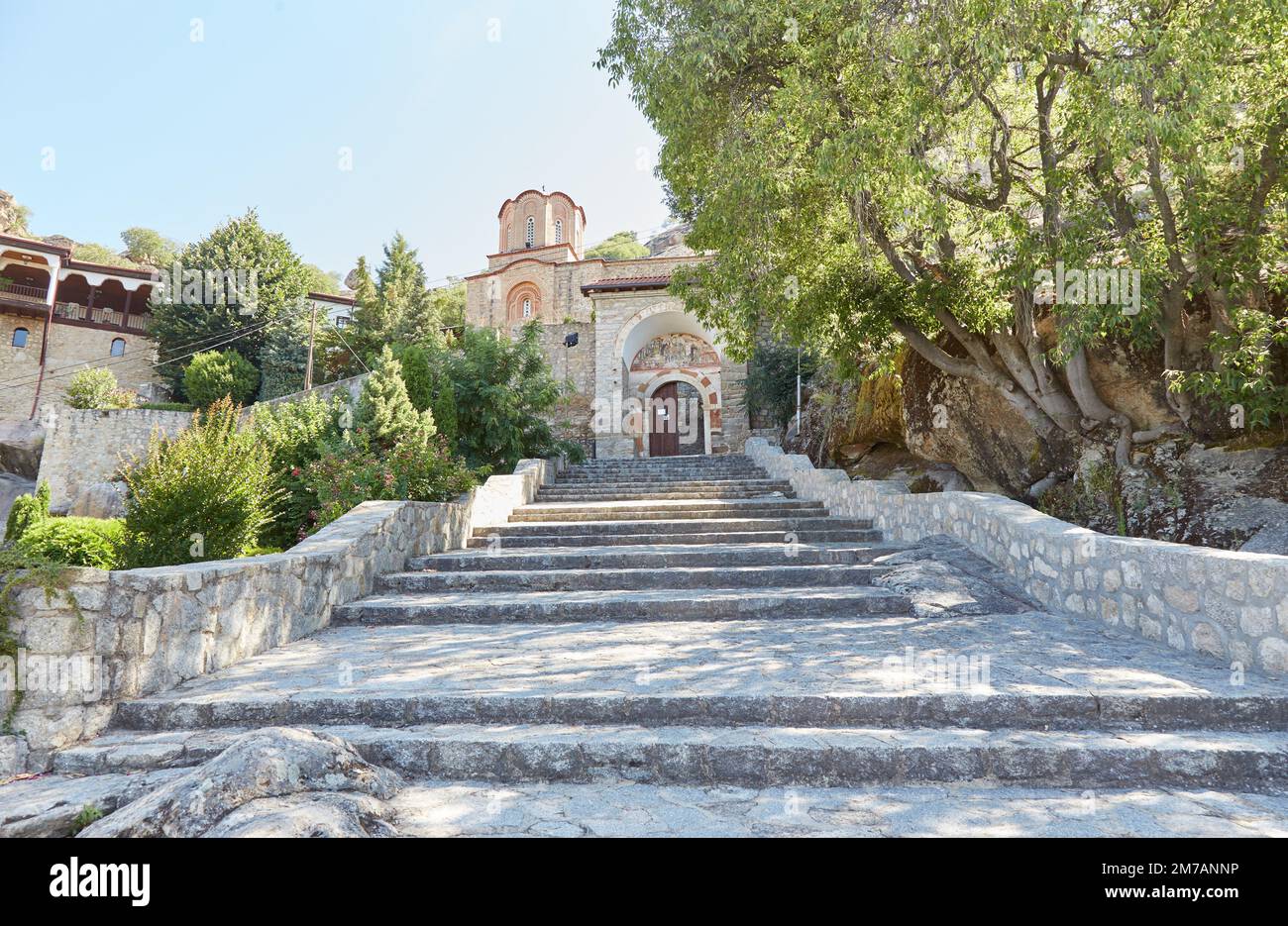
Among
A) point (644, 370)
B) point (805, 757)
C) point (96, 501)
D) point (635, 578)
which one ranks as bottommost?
point (805, 757)

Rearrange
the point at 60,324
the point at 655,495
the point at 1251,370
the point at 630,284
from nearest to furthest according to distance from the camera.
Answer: the point at 1251,370, the point at 655,495, the point at 630,284, the point at 60,324

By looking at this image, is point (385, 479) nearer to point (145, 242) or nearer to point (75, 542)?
point (75, 542)

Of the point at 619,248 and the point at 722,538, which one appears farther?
the point at 619,248

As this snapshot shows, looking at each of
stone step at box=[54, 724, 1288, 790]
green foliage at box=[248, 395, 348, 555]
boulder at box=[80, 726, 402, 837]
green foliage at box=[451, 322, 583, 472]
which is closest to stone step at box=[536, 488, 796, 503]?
green foliage at box=[451, 322, 583, 472]

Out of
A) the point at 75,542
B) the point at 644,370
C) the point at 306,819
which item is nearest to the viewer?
the point at 306,819

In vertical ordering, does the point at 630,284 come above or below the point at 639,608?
above

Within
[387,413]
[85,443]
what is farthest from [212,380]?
[387,413]

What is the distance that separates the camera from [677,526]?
8086 millimetres

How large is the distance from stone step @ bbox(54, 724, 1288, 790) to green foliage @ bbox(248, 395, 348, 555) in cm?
644

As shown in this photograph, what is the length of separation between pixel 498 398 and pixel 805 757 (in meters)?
9.92

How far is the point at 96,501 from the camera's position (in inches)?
714

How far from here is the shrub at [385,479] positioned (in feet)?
24.6

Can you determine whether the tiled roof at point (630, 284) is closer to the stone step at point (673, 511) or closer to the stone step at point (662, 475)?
the stone step at point (662, 475)
